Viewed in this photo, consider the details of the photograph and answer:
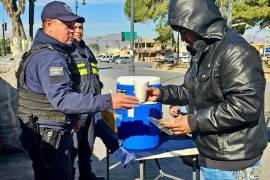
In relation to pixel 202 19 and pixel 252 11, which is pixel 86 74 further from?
pixel 252 11

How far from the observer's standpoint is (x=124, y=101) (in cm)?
250

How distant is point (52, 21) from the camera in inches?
113

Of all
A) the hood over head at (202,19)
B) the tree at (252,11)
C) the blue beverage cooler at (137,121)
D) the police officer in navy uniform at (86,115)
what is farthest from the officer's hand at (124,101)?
the tree at (252,11)

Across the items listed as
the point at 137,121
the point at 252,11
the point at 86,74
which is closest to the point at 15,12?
the point at 252,11

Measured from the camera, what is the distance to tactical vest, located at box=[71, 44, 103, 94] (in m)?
4.06

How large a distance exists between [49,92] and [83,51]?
A: 176 centimetres

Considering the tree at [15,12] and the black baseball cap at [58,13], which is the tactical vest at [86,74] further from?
the tree at [15,12]

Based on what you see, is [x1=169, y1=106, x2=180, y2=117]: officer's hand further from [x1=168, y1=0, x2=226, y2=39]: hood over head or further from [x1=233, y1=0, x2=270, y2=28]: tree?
[x1=233, y1=0, x2=270, y2=28]: tree

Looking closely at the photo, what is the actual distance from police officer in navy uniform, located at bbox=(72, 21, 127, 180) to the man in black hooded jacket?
1853 millimetres

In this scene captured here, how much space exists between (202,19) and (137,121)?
106 cm

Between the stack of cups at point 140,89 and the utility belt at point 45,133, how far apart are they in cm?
69

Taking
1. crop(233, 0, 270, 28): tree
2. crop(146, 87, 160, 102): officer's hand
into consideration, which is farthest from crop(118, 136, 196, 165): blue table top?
crop(233, 0, 270, 28): tree

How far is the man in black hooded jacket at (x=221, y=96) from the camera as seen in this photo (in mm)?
1892

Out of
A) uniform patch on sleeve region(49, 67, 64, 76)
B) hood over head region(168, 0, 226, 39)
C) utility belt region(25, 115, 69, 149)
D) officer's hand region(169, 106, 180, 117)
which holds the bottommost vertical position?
utility belt region(25, 115, 69, 149)
